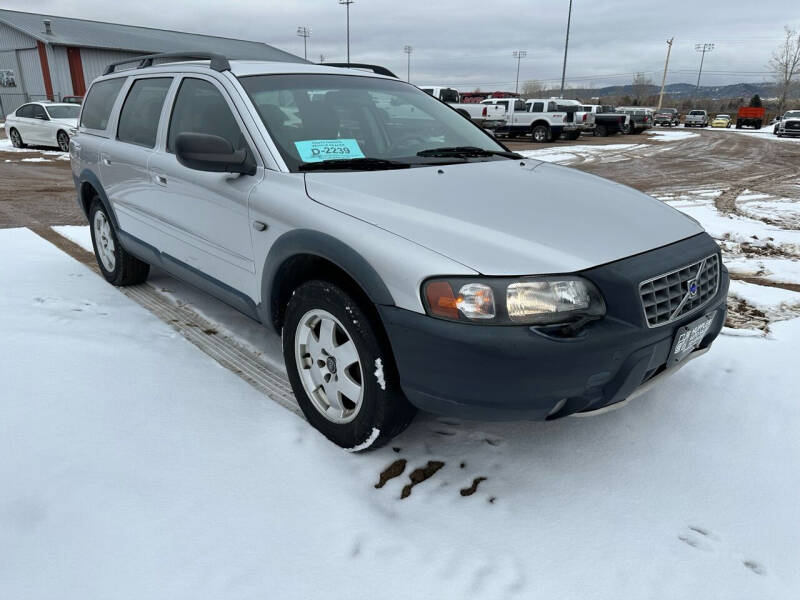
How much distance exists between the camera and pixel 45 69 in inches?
1197

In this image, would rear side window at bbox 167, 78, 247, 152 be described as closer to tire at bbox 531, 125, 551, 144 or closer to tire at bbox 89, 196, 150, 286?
tire at bbox 89, 196, 150, 286

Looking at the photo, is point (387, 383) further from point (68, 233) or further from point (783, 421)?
point (68, 233)

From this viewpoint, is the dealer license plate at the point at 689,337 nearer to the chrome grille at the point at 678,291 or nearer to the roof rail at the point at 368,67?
the chrome grille at the point at 678,291

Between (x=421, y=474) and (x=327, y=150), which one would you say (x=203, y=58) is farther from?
(x=421, y=474)

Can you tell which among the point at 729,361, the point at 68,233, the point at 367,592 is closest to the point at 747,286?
the point at 729,361

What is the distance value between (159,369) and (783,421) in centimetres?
324

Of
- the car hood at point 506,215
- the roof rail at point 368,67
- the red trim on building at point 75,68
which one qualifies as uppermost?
the red trim on building at point 75,68

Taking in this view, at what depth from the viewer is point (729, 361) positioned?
3406 millimetres

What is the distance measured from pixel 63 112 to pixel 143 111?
47.7 ft

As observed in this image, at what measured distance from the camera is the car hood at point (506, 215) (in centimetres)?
209

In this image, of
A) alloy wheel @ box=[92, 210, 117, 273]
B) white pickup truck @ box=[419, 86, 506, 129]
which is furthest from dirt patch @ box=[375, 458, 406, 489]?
white pickup truck @ box=[419, 86, 506, 129]

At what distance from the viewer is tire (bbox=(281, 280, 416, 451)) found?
2301mm

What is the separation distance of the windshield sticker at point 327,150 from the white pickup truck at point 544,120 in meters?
22.1

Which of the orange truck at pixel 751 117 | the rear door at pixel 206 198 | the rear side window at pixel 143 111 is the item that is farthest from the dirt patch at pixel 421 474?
the orange truck at pixel 751 117
